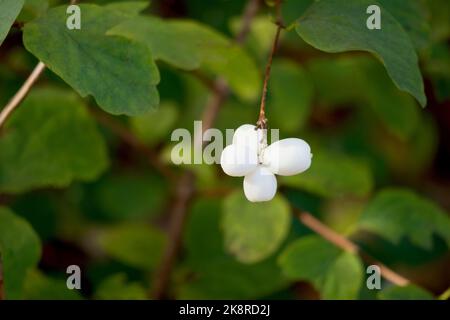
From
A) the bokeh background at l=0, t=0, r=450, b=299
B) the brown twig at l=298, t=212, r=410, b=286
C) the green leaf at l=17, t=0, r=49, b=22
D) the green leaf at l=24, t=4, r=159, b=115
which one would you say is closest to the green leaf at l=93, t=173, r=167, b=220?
the bokeh background at l=0, t=0, r=450, b=299

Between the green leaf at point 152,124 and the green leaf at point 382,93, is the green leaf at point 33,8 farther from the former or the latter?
the green leaf at point 382,93

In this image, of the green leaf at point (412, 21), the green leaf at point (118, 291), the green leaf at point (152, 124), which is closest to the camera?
the green leaf at point (412, 21)

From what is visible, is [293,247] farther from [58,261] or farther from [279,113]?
[58,261]

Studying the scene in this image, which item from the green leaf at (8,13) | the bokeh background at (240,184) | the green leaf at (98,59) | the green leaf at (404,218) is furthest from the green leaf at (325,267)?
the green leaf at (8,13)

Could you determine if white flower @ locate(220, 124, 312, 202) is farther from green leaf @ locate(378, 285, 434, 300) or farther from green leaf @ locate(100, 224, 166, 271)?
green leaf @ locate(100, 224, 166, 271)
